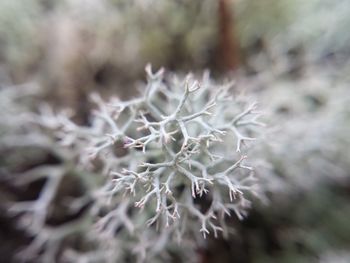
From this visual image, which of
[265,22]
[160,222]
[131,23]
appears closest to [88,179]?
[160,222]

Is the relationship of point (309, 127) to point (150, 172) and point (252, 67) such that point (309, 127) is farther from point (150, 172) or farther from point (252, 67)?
point (150, 172)

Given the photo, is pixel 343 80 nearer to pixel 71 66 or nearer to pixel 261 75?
pixel 261 75

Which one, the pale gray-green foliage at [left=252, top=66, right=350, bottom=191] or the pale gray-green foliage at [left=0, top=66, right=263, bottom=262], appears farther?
the pale gray-green foliage at [left=252, top=66, right=350, bottom=191]

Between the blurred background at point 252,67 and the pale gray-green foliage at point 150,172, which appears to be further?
the blurred background at point 252,67

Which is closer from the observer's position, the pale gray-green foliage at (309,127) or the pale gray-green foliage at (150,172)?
the pale gray-green foliage at (150,172)

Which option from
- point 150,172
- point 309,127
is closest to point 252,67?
point 309,127
